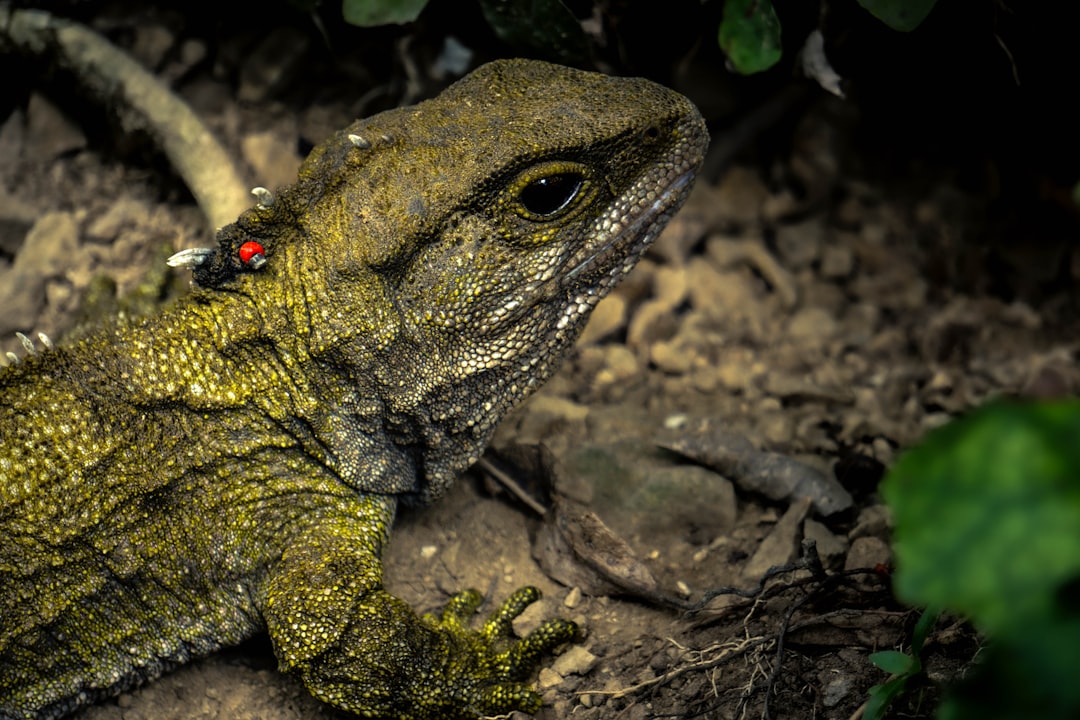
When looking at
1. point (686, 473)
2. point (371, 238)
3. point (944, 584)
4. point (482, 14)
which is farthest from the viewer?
point (482, 14)

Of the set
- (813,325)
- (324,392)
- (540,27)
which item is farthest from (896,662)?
(540,27)

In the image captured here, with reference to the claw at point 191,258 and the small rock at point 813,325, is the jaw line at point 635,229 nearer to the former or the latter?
the claw at point 191,258

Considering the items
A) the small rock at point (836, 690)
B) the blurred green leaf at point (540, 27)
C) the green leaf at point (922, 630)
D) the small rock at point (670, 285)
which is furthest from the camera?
the small rock at point (670, 285)

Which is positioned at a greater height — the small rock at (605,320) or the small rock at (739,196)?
the small rock at (739,196)

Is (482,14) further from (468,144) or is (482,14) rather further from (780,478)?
(780,478)

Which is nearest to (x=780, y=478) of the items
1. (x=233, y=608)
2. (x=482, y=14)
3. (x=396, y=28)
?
(x=233, y=608)

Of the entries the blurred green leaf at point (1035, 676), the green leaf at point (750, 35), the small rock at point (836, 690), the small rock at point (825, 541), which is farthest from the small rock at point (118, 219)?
the blurred green leaf at point (1035, 676)

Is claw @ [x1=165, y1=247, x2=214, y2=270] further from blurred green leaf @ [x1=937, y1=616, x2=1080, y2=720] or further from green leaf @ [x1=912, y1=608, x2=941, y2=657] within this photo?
blurred green leaf @ [x1=937, y1=616, x2=1080, y2=720]
